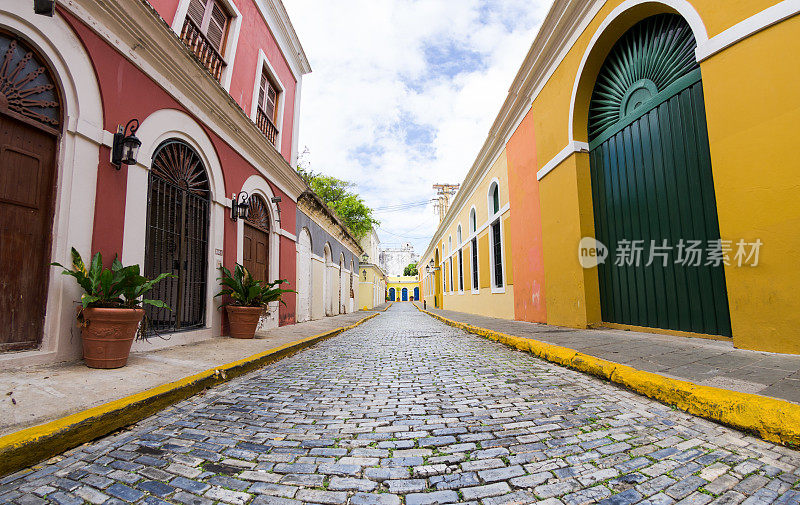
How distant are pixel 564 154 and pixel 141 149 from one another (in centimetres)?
672

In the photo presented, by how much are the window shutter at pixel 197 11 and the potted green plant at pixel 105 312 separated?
15.8 feet

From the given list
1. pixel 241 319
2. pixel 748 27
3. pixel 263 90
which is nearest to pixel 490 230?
pixel 263 90

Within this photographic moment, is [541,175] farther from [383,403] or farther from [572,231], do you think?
[383,403]

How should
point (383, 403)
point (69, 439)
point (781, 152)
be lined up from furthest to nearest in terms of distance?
point (781, 152) < point (383, 403) < point (69, 439)

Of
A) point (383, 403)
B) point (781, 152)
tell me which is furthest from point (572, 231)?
point (383, 403)

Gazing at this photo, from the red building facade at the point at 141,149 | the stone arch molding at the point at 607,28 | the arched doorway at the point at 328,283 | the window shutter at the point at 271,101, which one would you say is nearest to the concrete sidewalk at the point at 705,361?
the stone arch molding at the point at 607,28

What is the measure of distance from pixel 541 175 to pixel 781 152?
4.41 m

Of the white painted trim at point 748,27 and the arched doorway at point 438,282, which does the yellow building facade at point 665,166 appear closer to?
the white painted trim at point 748,27

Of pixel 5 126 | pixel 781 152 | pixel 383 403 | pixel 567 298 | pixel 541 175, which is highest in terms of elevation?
pixel 541 175

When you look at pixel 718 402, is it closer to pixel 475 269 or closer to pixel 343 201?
pixel 475 269

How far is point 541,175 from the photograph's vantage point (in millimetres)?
7473

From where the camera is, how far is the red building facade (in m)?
3.36

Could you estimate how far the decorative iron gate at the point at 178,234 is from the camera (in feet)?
16.4

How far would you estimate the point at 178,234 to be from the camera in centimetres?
550
